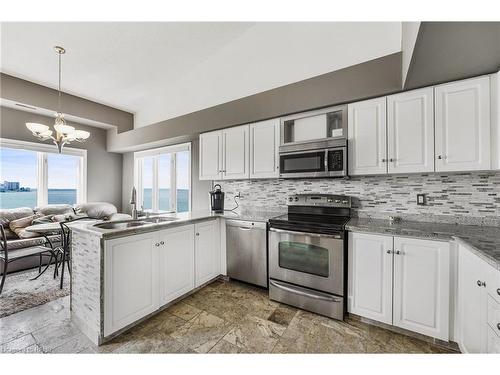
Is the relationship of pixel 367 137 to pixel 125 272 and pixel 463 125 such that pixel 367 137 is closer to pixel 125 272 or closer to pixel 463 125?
pixel 463 125

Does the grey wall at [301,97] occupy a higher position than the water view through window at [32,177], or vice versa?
Answer: the grey wall at [301,97]

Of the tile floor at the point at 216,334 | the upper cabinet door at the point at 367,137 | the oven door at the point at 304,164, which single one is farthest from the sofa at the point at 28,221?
the upper cabinet door at the point at 367,137

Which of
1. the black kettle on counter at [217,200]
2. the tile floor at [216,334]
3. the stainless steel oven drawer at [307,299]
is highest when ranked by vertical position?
the black kettle on counter at [217,200]

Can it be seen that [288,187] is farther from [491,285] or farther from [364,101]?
[491,285]

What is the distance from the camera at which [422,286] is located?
5.54 feet

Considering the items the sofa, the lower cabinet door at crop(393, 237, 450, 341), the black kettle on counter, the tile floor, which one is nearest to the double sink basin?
the black kettle on counter

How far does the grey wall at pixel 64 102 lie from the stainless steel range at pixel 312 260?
14.3 ft

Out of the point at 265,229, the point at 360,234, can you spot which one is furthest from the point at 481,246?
the point at 265,229

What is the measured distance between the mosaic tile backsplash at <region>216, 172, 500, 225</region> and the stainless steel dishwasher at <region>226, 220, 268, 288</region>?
2.45 feet

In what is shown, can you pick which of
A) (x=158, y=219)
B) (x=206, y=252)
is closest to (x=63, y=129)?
(x=158, y=219)

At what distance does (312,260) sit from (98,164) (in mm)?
5285

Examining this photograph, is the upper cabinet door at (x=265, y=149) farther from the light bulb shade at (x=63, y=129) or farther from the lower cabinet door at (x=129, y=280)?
the light bulb shade at (x=63, y=129)

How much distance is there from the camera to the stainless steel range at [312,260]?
201cm

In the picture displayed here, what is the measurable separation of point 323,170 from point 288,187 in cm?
72
